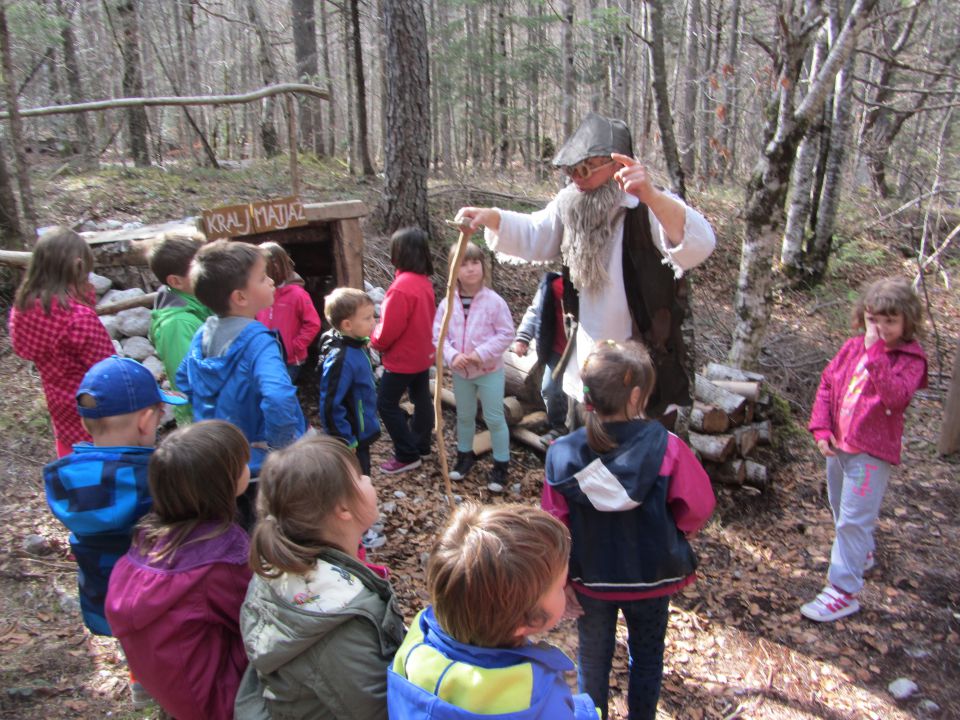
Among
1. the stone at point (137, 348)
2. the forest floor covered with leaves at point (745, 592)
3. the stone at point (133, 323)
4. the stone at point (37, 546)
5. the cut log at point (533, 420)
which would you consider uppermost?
the stone at point (133, 323)

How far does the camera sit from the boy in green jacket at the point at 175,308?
3.32 metres

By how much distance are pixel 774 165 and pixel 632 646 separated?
13.6 feet

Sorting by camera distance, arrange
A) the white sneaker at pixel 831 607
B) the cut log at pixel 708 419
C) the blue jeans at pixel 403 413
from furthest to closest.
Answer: the cut log at pixel 708 419, the blue jeans at pixel 403 413, the white sneaker at pixel 831 607

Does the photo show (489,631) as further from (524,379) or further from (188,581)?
(524,379)

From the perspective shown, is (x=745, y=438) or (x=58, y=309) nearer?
(x=58, y=309)

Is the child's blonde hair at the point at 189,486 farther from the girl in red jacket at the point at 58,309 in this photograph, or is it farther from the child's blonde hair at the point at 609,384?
the girl in red jacket at the point at 58,309

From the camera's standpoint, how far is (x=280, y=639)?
1.74 m

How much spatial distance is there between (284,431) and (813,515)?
3.87 m

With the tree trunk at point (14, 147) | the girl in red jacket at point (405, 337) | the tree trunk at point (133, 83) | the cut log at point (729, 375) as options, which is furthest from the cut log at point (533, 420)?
the tree trunk at point (133, 83)

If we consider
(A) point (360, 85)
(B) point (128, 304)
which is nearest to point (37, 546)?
(B) point (128, 304)

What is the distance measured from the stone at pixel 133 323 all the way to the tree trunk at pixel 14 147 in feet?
4.98

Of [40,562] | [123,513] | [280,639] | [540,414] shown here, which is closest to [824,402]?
[540,414]

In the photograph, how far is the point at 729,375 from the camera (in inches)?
215

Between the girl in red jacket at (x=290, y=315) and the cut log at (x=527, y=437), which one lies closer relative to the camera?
the girl in red jacket at (x=290, y=315)
